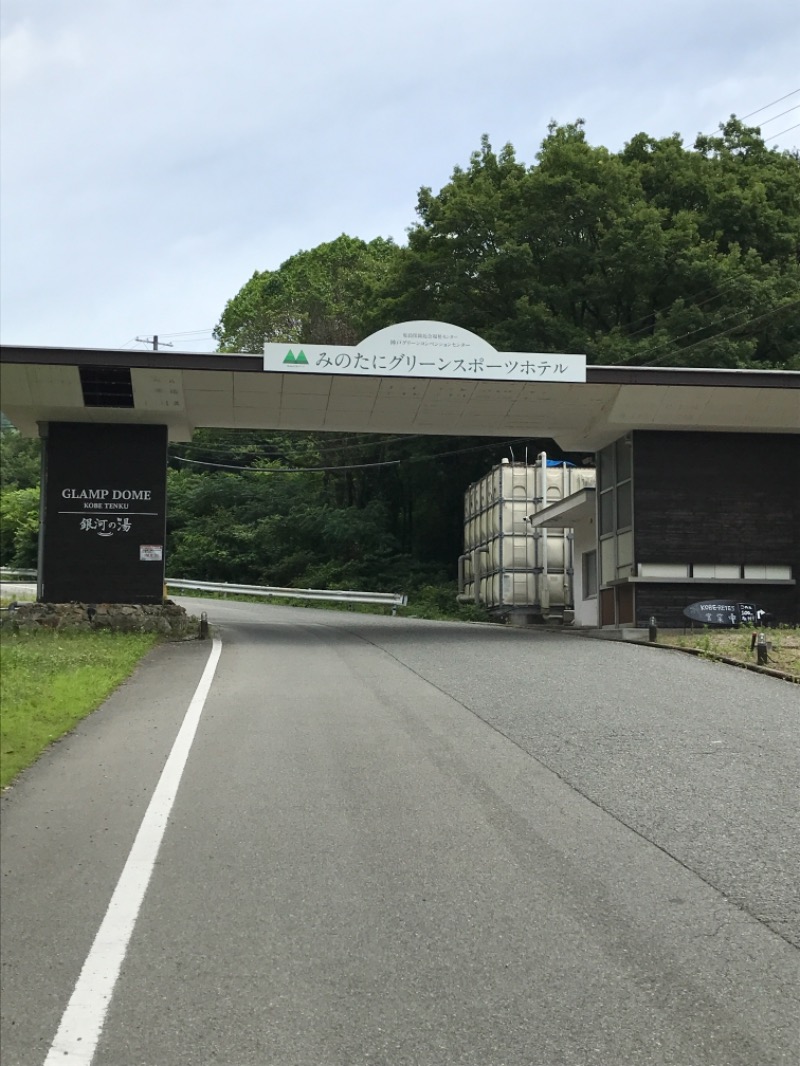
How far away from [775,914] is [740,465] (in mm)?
18654

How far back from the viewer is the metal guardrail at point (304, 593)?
37.9 metres

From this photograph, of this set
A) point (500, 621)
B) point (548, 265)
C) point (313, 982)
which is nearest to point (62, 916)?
point (313, 982)

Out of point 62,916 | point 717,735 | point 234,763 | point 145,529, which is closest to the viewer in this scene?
point 62,916

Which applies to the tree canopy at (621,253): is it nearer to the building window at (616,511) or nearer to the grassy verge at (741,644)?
the building window at (616,511)

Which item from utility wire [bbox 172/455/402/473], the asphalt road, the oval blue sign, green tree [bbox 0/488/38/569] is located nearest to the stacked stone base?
the asphalt road

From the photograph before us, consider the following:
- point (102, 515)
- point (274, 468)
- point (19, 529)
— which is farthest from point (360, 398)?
point (19, 529)

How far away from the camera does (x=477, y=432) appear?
24734 mm

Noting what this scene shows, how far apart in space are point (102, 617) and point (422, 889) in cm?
1663

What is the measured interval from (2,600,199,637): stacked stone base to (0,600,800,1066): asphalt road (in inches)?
394

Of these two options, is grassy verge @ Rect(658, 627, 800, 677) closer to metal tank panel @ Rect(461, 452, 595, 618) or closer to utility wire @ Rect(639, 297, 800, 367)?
metal tank panel @ Rect(461, 452, 595, 618)

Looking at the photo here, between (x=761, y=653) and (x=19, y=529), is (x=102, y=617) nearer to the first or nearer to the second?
(x=761, y=653)

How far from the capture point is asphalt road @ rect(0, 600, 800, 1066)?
14.1 ft

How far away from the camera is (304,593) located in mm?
40656

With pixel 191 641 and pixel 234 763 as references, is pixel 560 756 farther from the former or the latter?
pixel 191 641
